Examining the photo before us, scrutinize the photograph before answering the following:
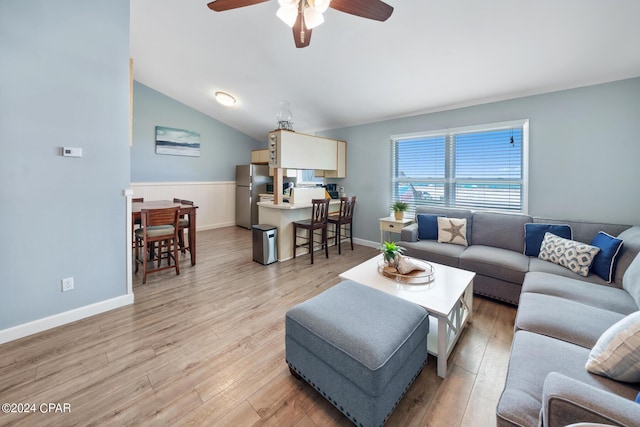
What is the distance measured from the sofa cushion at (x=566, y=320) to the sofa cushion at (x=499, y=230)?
1.41 meters

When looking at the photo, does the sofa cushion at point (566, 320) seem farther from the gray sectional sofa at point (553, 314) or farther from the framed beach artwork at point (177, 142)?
the framed beach artwork at point (177, 142)

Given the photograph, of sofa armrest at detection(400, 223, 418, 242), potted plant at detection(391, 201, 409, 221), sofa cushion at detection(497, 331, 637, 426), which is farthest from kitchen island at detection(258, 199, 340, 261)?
sofa cushion at detection(497, 331, 637, 426)

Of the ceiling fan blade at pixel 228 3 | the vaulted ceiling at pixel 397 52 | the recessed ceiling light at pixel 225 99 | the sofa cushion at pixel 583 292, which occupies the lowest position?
the sofa cushion at pixel 583 292

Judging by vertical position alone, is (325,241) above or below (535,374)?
above

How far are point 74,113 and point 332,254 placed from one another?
11.5 ft

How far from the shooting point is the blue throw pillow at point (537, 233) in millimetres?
2686

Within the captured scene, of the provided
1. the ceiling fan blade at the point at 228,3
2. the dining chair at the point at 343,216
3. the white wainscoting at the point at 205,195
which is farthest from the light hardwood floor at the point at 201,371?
the white wainscoting at the point at 205,195

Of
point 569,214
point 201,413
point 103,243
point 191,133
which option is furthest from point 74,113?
point 569,214

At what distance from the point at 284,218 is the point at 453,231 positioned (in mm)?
2371

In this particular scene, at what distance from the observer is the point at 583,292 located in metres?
1.91


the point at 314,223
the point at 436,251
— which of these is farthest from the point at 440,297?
the point at 314,223

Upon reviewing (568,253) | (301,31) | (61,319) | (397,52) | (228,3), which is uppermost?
(397,52)

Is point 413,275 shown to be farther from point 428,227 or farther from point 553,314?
point 428,227

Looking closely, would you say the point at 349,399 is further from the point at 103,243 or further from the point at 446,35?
the point at 446,35
